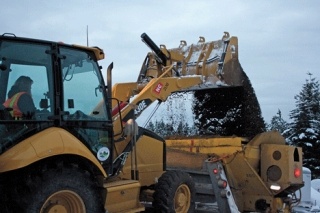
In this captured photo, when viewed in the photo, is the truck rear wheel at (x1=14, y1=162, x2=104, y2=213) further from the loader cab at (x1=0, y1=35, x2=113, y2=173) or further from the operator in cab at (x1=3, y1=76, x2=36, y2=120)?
the operator in cab at (x1=3, y1=76, x2=36, y2=120)

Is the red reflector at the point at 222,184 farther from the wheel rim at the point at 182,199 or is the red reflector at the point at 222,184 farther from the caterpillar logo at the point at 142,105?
the caterpillar logo at the point at 142,105

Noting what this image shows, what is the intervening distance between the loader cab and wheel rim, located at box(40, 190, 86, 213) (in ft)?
2.10

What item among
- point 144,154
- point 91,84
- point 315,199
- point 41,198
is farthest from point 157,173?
point 315,199

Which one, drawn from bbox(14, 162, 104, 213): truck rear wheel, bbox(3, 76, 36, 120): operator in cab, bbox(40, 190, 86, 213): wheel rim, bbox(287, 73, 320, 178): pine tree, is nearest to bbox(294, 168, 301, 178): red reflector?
bbox(14, 162, 104, 213): truck rear wheel

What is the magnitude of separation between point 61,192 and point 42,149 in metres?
0.49

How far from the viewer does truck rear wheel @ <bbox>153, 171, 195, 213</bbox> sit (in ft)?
20.3

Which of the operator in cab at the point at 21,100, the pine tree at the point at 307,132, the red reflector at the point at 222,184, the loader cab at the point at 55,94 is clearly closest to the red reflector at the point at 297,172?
the red reflector at the point at 222,184

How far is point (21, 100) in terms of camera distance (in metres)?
4.61

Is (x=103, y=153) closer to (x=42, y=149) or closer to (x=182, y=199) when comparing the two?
(x=42, y=149)

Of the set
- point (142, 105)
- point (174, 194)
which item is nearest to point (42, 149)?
point (174, 194)

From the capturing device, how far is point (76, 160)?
4.92 meters

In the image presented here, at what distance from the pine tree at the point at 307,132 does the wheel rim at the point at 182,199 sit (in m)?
16.0

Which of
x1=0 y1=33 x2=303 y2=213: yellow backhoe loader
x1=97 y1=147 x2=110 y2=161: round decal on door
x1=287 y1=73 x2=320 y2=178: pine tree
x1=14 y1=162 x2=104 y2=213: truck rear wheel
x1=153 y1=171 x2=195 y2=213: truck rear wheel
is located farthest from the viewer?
x1=287 y1=73 x2=320 y2=178: pine tree

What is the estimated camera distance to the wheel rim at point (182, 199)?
640 cm
